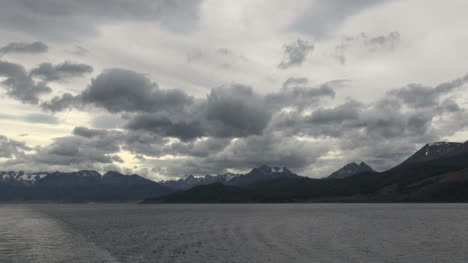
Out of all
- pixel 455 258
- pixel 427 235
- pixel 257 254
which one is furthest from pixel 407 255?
pixel 427 235

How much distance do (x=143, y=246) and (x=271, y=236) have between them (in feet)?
106

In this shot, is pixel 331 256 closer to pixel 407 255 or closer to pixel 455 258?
pixel 407 255

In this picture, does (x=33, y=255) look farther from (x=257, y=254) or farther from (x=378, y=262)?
(x=378, y=262)

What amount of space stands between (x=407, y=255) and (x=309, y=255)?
1732 centimetres

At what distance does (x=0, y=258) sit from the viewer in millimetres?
69688

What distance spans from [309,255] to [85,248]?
154 feet

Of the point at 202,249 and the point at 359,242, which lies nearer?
the point at 202,249

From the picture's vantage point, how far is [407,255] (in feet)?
233

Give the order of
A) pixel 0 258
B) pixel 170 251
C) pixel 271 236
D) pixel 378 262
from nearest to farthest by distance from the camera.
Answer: pixel 378 262 → pixel 0 258 → pixel 170 251 → pixel 271 236

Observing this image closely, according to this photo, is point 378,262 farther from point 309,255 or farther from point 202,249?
point 202,249

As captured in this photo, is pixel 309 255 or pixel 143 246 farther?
pixel 143 246

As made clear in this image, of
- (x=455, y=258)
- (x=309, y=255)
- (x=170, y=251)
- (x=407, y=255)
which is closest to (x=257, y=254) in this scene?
→ (x=309, y=255)

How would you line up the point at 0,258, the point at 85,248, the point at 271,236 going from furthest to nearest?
the point at 271,236
the point at 85,248
the point at 0,258

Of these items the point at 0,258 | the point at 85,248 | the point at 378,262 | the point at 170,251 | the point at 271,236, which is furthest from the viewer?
the point at 271,236
